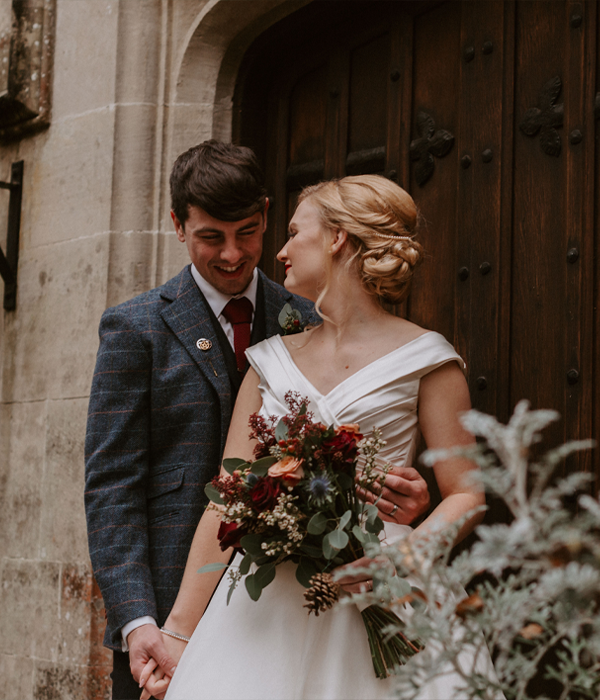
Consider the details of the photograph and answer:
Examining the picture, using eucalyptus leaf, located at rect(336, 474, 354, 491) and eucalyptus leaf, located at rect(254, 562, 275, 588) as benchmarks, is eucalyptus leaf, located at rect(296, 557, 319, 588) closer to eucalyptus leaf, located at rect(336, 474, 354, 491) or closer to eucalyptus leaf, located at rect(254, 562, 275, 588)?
eucalyptus leaf, located at rect(254, 562, 275, 588)

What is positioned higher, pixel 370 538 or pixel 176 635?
pixel 370 538

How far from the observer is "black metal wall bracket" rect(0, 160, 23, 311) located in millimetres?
3641

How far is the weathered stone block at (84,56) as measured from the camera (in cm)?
334

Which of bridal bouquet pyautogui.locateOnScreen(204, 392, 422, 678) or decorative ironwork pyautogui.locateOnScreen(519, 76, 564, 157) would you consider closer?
bridal bouquet pyautogui.locateOnScreen(204, 392, 422, 678)

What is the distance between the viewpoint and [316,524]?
62.7 inches

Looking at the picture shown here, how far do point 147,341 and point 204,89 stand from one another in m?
1.40

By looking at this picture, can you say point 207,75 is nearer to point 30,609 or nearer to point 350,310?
point 350,310

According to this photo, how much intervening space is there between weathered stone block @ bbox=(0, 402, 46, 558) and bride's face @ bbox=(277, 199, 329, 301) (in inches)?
67.1

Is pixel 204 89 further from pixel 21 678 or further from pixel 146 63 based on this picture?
pixel 21 678

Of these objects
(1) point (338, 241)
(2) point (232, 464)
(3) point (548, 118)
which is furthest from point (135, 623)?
(3) point (548, 118)

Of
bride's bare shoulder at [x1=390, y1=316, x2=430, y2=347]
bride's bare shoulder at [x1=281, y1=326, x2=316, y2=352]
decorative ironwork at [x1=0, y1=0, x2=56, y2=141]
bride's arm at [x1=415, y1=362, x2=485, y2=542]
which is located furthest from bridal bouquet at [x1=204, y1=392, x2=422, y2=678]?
decorative ironwork at [x1=0, y1=0, x2=56, y2=141]

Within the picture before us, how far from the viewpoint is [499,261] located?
2482 millimetres

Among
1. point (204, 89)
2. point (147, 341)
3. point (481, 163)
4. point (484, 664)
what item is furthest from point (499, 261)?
point (204, 89)

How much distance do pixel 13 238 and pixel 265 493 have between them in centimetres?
249
